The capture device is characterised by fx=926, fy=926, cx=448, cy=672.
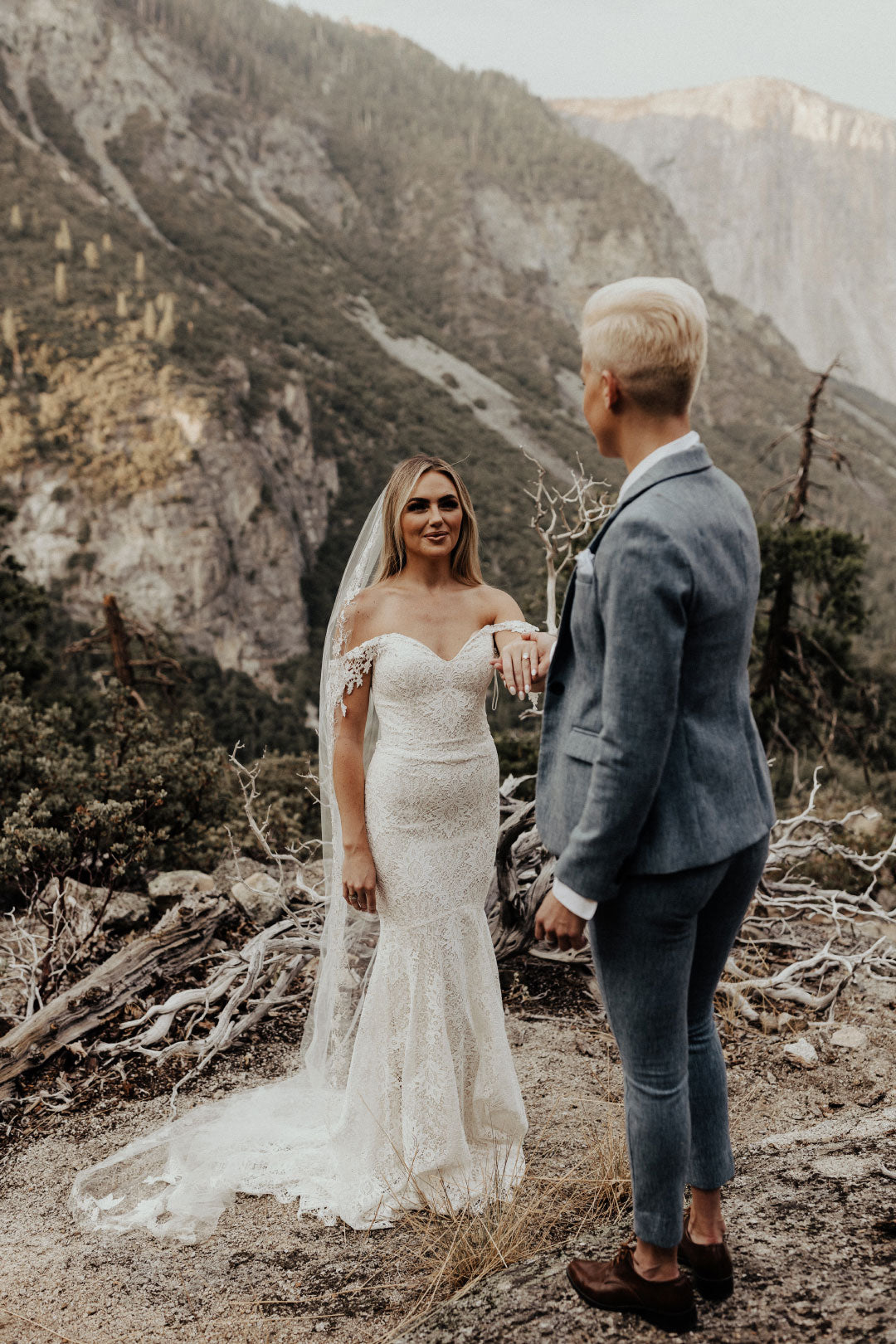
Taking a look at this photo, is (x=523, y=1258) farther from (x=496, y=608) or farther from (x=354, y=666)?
(x=496, y=608)

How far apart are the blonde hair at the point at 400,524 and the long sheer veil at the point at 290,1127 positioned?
122 millimetres

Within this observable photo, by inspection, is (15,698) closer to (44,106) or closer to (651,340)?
(651,340)

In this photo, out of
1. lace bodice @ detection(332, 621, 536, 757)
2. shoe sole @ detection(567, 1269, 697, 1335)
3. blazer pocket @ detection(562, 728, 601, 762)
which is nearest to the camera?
blazer pocket @ detection(562, 728, 601, 762)

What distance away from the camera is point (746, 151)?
12850 centimetres

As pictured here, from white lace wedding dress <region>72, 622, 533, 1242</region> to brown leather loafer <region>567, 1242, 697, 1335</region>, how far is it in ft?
2.71

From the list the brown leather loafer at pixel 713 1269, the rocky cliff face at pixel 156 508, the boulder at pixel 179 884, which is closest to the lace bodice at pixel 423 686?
the brown leather loafer at pixel 713 1269

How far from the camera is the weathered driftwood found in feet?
11.6

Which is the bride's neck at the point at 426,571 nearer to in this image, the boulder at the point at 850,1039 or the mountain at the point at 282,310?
the boulder at the point at 850,1039

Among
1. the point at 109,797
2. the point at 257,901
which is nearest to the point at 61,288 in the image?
the point at 109,797

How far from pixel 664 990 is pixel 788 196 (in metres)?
151

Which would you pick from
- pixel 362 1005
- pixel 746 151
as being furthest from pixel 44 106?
pixel 746 151

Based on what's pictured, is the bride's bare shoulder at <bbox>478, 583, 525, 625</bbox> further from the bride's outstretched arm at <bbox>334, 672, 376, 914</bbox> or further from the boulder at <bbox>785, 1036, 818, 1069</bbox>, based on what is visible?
the boulder at <bbox>785, 1036, 818, 1069</bbox>

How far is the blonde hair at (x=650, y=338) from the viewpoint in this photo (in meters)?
1.45

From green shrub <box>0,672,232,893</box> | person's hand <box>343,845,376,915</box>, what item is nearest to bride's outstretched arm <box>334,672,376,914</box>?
person's hand <box>343,845,376,915</box>
